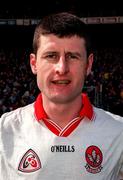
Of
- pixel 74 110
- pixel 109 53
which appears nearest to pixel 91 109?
pixel 74 110

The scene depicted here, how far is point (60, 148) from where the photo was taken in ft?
5.98

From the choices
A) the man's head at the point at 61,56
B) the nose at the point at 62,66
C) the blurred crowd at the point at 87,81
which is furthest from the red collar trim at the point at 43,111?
the blurred crowd at the point at 87,81

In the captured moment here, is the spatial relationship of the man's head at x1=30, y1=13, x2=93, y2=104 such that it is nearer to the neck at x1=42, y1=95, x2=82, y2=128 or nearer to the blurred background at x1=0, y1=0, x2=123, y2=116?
the neck at x1=42, y1=95, x2=82, y2=128

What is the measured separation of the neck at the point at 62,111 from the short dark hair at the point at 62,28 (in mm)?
277

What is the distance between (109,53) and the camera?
61.5ft

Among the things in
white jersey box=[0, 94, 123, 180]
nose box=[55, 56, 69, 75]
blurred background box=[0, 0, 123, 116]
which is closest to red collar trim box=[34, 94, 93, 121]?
white jersey box=[0, 94, 123, 180]

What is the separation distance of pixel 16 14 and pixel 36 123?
1754 cm

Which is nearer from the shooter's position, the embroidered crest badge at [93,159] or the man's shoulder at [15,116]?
the embroidered crest badge at [93,159]

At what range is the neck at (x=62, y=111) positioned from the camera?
6.23 ft

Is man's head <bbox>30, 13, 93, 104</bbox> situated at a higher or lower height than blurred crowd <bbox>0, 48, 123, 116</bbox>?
higher

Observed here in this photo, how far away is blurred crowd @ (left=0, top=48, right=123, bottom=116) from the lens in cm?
1150

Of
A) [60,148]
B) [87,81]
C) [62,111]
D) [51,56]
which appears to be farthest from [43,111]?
[87,81]

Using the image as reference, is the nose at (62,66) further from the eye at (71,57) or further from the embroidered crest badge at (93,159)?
the embroidered crest badge at (93,159)

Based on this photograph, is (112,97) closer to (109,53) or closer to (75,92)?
(109,53)
